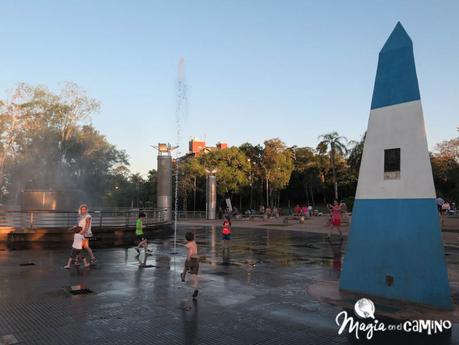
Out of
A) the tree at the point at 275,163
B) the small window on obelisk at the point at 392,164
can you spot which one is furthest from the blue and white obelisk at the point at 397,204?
the tree at the point at 275,163

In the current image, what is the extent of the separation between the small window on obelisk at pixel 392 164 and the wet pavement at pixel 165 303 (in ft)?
8.57

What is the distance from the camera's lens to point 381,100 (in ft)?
25.8

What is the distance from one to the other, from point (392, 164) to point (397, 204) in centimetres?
76

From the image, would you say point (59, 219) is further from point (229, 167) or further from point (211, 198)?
point (229, 167)

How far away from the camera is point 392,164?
7.59m

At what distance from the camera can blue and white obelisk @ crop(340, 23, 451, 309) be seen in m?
6.85

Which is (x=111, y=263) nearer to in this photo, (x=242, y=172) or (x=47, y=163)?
(x=47, y=163)

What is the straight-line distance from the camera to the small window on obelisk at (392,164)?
7512 mm

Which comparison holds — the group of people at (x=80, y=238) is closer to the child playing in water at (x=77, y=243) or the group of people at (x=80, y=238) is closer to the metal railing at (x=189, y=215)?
the child playing in water at (x=77, y=243)

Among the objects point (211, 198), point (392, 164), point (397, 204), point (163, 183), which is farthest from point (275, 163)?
point (397, 204)

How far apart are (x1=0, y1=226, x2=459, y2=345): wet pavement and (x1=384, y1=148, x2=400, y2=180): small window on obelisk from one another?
2.61m

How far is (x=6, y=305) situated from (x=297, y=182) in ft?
218

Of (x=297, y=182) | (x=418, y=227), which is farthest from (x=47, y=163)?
(x=418, y=227)

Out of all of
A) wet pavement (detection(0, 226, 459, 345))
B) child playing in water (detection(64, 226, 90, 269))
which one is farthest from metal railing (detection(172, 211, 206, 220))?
child playing in water (detection(64, 226, 90, 269))
